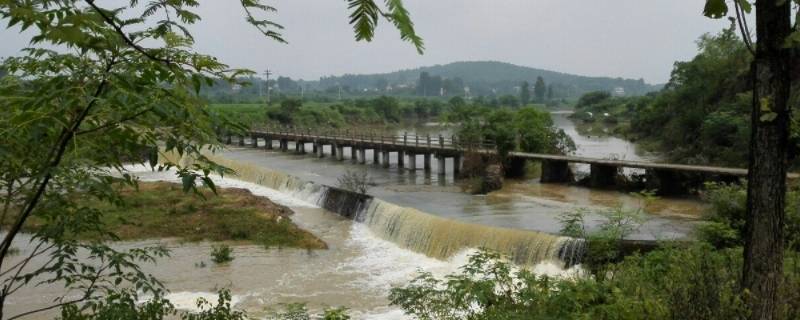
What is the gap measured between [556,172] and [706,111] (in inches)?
508

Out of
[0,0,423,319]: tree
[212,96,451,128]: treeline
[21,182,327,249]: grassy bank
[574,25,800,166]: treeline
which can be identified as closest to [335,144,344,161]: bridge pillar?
[21,182,327,249]: grassy bank

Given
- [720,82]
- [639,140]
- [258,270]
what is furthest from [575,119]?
[258,270]

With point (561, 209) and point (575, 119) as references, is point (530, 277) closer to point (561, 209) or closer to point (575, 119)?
point (561, 209)

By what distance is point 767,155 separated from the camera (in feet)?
11.5

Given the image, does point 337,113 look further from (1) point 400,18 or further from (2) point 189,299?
(1) point 400,18

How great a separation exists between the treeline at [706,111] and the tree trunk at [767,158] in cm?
1906

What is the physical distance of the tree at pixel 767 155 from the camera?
333cm

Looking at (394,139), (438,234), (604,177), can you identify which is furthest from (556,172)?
(394,139)

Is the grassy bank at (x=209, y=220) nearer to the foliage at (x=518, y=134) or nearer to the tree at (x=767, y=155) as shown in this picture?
the foliage at (x=518, y=134)

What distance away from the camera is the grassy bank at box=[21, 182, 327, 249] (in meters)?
18.8

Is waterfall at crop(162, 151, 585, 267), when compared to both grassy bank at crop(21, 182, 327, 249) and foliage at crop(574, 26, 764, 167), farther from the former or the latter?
foliage at crop(574, 26, 764, 167)

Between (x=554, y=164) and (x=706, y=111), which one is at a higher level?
(x=706, y=111)

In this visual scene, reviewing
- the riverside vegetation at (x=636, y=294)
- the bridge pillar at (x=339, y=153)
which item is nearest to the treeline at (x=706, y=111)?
the riverside vegetation at (x=636, y=294)

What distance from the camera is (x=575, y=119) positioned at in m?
90.4
